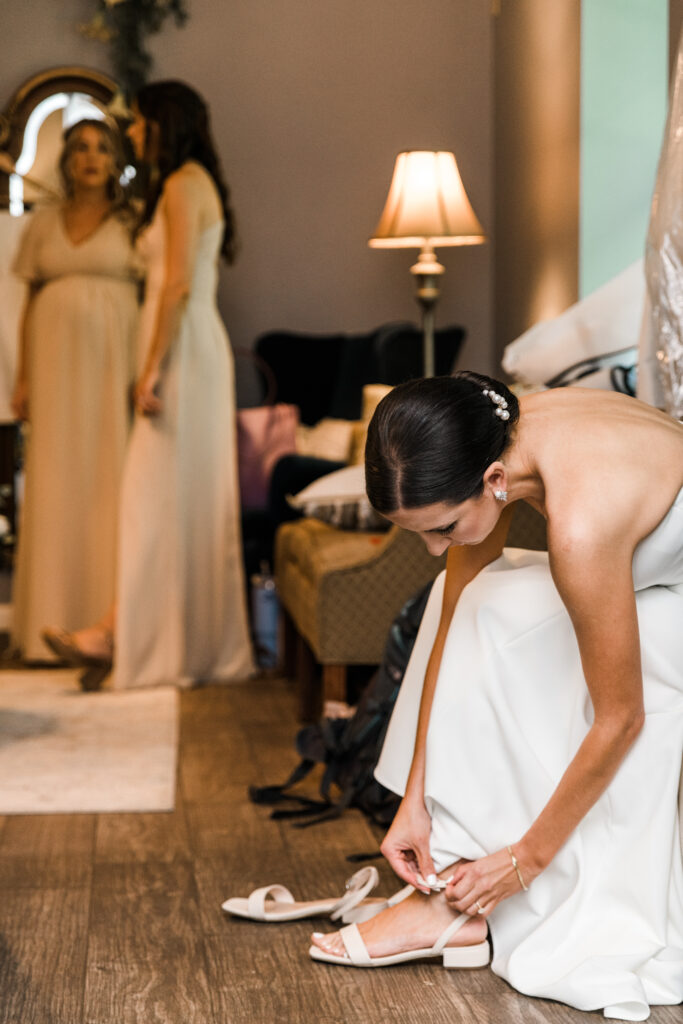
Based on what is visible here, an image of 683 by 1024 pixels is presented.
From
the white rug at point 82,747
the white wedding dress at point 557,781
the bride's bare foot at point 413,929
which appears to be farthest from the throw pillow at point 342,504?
the bride's bare foot at point 413,929

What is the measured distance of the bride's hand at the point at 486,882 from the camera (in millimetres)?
1670

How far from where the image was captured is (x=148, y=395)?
368 centimetres

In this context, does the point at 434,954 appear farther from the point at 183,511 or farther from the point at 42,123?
the point at 42,123

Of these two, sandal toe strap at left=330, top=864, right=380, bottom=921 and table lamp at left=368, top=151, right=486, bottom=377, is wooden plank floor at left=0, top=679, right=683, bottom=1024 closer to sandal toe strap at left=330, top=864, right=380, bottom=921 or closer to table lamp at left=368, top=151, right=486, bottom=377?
sandal toe strap at left=330, top=864, right=380, bottom=921

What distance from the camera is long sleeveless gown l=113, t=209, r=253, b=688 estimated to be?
3.71 m

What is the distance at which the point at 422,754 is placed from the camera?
71.7 inches

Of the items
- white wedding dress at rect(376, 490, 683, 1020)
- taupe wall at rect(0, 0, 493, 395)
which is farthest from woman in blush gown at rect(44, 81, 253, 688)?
white wedding dress at rect(376, 490, 683, 1020)

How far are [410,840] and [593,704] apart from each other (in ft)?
1.18

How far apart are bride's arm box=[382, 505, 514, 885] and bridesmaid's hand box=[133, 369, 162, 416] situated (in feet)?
6.34

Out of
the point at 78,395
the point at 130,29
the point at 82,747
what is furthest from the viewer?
the point at 130,29

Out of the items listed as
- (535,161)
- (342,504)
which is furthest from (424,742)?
(535,161)

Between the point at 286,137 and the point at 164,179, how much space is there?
1.44 m

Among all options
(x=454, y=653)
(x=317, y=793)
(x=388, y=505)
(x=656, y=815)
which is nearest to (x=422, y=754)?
(x=454, y=653)

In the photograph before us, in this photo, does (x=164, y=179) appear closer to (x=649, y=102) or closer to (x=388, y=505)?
(x=649, y=102)
